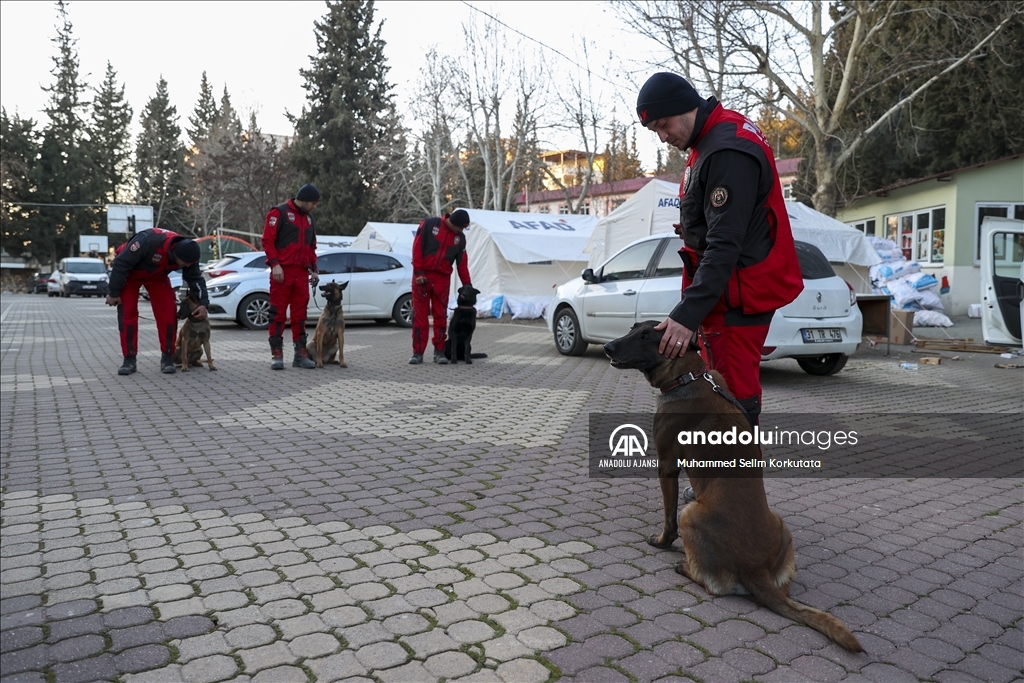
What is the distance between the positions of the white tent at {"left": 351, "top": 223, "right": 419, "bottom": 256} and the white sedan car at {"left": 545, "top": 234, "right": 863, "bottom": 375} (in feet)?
39.4

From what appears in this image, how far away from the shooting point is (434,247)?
10508 millimetres

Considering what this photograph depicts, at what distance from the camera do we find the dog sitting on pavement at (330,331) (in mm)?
10422

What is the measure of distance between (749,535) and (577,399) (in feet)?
16.9

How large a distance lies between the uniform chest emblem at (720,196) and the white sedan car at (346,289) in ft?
44.7

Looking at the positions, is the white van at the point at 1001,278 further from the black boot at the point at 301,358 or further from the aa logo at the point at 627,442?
the black boot at the point at 301,358

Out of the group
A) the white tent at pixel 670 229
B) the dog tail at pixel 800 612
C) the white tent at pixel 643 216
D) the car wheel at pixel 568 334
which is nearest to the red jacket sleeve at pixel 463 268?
the car wheel at pixel 568 334

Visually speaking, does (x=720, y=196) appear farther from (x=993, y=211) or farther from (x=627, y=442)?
(x=993, y=211)

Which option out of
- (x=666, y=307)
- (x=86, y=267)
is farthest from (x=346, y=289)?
(x=86, y=267)

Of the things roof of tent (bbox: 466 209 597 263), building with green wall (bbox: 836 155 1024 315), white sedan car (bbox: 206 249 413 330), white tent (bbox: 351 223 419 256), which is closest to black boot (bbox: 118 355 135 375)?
white sedan car (bbox: 206 249 413 330)

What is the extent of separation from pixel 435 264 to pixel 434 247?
234 millimetres

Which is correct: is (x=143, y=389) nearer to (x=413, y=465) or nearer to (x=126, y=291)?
(x=126, y=291)

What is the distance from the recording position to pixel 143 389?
8.60m

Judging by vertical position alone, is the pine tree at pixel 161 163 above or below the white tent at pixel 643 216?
above

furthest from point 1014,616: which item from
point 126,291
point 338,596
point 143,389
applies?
point 126,291
